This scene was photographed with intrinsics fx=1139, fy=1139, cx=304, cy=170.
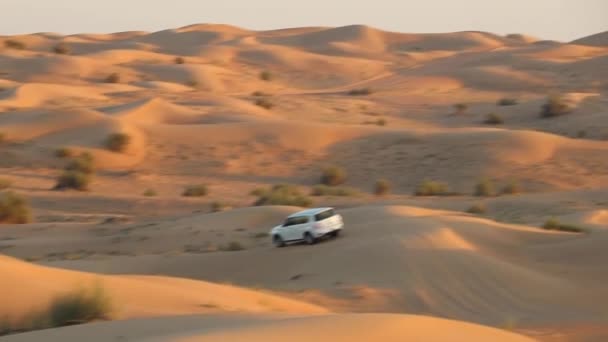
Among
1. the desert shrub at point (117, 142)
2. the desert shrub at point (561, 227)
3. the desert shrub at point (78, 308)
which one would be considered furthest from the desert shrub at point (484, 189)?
the desert shrub at point (78, 308)

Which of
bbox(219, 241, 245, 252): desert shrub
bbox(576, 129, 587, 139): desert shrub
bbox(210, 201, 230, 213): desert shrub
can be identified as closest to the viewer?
bbox(219, 241, 245, 252): desert shrub

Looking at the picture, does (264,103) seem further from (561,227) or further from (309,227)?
(309,227)

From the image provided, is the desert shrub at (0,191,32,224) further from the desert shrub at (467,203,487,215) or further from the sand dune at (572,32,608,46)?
the sand dune at (572,32,608,46)

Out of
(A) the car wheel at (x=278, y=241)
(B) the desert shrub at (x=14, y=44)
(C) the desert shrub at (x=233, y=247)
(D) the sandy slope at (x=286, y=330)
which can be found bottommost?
(B) the desert shrub at (x=14, y=44)

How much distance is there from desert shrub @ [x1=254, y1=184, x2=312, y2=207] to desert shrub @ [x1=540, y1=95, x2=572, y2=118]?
2264cm

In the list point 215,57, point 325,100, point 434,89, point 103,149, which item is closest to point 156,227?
point 103,149

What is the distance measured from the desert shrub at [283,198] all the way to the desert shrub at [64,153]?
9.85m

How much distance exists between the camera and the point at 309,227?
→ 2336 cm

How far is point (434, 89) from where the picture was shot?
250 feet

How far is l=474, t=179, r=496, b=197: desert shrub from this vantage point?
3609 centimetres

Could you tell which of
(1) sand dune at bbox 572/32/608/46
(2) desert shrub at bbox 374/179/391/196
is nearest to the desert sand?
(2) desert shrub at bbox 374/179/391/196

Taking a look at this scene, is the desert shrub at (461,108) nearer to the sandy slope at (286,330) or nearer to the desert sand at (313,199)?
the desert sand at (313,199)

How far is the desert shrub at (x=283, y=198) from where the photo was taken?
32281 millimetres

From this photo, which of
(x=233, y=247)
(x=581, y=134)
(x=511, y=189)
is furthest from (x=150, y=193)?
(x=581, y=134)
